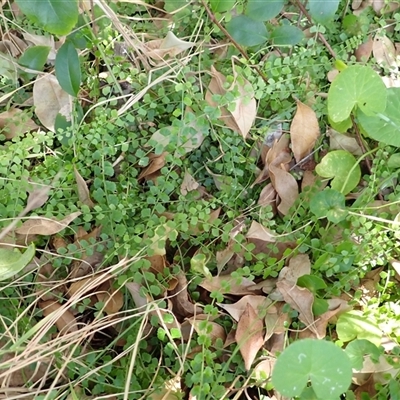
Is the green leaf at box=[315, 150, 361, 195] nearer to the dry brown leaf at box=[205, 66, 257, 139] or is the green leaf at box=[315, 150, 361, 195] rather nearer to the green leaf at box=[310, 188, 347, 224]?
the green leaf at box=[310, 188, 347, 224]

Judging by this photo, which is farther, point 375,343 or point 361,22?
point 361,22

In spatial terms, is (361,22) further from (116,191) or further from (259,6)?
(116,191)

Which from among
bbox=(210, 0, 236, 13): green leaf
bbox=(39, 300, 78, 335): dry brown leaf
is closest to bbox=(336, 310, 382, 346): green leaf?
bbox=(39, 300, 78, 335): dry brown leaf

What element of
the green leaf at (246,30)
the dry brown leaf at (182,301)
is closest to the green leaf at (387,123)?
the green leaf at (246,30)

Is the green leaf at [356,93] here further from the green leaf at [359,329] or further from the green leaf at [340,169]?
the green leaf at [359,329]

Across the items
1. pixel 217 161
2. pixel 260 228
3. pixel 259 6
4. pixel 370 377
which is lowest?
pixel 370 377

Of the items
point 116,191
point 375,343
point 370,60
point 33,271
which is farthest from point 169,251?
point 370,60
